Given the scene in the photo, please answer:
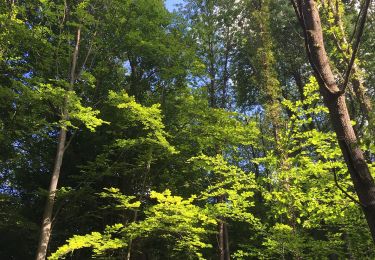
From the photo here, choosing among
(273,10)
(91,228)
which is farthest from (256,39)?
(91,228)

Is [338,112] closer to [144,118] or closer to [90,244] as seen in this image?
[144,118]

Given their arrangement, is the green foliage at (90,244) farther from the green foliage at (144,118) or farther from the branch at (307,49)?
the branch at (307,49)

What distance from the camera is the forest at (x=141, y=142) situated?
314 inches

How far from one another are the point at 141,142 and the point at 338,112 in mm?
7027

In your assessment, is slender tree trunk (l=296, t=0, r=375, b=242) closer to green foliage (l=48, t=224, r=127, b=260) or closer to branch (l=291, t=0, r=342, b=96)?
branch (l=291, t=0, r=342, b=96)

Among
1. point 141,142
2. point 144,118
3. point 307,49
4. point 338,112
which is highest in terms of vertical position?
point 144,118

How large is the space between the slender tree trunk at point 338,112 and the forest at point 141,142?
6.65 ft

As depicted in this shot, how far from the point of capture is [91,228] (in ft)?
42.3

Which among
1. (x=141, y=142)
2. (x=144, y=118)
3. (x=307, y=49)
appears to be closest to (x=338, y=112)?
(x=307, y=49)

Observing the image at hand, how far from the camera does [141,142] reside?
9.75 meters

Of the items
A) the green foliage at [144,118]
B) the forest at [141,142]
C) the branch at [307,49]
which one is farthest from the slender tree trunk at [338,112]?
the green foliage at [144,118]

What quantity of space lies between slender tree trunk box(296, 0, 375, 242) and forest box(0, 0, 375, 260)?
A: 2.03m

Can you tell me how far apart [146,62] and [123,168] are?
460cm

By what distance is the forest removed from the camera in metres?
7.97
